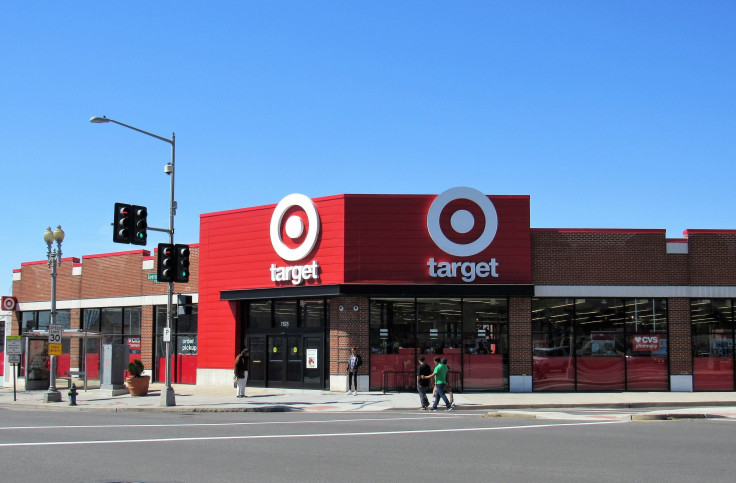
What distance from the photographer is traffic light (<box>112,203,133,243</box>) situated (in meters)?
22.0

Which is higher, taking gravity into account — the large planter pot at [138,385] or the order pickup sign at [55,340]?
the order pickup sign at [55,340]

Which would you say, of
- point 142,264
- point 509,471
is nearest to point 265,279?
point 142,264

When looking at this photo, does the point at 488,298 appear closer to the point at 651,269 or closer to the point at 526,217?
the point at 526,217

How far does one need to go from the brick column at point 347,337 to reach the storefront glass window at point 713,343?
12630 millimetres

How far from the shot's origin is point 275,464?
12125 mm

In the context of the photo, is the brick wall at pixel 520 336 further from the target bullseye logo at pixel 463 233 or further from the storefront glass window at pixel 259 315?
the storefront glass window at pixel 259 315

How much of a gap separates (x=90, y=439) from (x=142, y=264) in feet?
71.9

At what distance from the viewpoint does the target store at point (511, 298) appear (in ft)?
93.8

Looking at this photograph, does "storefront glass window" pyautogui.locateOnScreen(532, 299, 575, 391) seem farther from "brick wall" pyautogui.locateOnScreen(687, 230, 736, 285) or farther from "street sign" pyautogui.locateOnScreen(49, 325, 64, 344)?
"street sign" pyautogui.locateOnScreen(49, 325, 64, 344)

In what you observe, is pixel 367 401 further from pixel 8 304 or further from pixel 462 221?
pixel 8 304

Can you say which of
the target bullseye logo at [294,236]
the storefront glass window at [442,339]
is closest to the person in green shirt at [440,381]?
the storefront glass window at [442,339]

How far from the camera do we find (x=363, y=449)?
13891mm

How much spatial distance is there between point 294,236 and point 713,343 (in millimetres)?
16839

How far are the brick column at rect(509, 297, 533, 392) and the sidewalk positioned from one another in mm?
795
